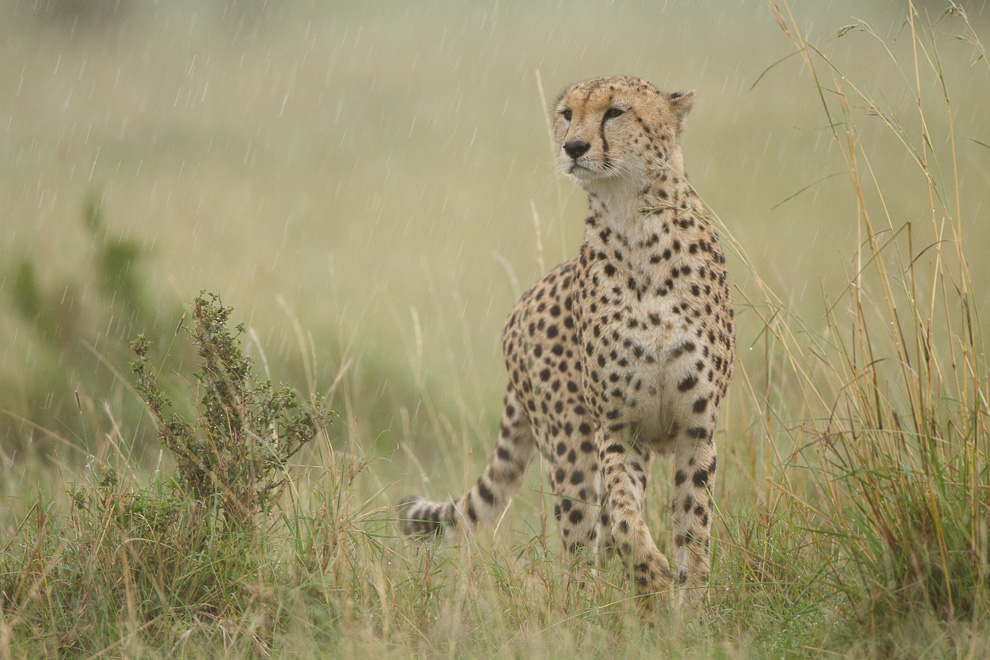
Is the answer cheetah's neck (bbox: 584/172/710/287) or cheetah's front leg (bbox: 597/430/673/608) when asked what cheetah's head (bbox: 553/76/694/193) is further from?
cheetah's front leg (bbox: 597/430/673/608)

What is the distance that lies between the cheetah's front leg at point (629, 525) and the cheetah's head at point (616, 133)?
69 cm

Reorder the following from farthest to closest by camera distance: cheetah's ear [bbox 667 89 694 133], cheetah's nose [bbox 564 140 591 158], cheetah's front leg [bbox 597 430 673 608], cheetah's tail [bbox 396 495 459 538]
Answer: cheetah's tail [bbox 396 495 459 538]
cheetah's ear [bbox 667 89 694 133]
cheetah's nose [bbox 564 140 591 158]
cheetah's front leg [bbox 597 430 673 608]

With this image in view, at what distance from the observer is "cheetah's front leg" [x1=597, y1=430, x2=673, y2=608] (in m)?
2.45

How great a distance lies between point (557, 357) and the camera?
9.95 ft

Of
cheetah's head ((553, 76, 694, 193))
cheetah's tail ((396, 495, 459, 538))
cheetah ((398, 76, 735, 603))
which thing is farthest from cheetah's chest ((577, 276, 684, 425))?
cheetah's tail ((396, 495, 459, 538))

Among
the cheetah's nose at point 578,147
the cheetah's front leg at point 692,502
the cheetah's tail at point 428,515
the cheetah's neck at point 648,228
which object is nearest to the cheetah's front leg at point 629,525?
the cheetah's front leg at point 692,502

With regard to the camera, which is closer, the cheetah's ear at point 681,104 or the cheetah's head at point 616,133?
the cheetah's head at point 616,133

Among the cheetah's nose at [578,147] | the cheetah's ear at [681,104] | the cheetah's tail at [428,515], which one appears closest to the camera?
the cheetah's nose at [578,147]

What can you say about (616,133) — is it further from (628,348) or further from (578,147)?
(628,348)

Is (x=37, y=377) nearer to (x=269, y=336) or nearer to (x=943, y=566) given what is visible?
(x=269, y=336)

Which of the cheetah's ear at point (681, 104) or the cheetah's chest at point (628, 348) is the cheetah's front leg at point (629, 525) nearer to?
the cheetah's chest at point (628, 348)

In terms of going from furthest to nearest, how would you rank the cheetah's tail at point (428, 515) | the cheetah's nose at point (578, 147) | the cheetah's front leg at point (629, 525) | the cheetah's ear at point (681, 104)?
the cheetah's tail at point (428, 515), the cheetah's ear at point (681, 104), the cheetah's nose at point (578, 147), the cheetah's front leg at point (629, 525)

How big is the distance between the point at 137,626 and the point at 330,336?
440 cm

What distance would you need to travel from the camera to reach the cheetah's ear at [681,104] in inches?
109
